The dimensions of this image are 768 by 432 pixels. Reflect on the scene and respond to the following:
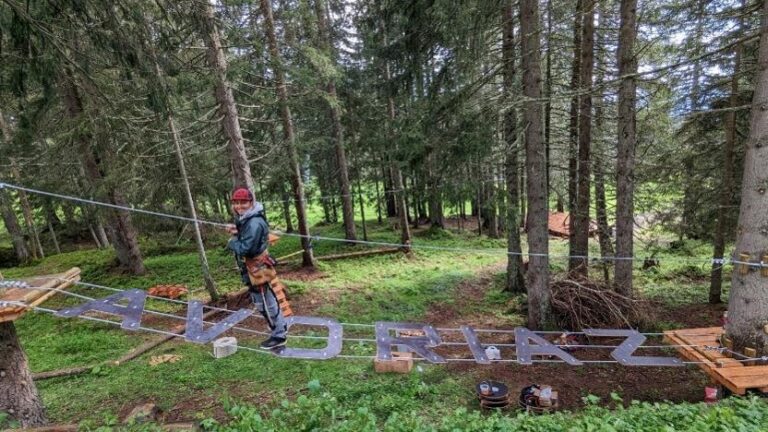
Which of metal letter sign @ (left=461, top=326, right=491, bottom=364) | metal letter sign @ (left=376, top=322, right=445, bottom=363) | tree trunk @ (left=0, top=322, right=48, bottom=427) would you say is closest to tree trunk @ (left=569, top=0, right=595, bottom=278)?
metal letter sign @ (left=461, top=326, right=491, bottom=364)

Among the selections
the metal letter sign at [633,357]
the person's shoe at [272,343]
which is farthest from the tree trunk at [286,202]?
the metal letter sign at [633,357]

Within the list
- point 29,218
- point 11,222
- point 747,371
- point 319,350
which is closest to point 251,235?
point 319,350

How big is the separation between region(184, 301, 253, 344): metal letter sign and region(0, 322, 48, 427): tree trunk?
2.14 metres

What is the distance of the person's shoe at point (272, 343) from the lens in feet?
14.0

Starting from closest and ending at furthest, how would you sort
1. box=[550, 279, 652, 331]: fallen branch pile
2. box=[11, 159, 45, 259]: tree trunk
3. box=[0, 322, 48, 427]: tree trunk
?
box=[0, 322, 48, 427]: tree trunk
box=[550, 279, 652, 331]: fallen branch pile
box=[11, 159, 45, 259]: tree trunk

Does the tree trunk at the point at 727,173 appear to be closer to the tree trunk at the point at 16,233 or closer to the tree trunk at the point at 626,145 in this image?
the tree trunk at the point at 626,145

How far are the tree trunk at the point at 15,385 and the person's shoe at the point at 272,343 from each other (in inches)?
119

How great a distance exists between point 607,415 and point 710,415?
88 cm

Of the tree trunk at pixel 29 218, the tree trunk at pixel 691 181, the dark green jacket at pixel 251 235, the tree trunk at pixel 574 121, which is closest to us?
the dark green jacket at pixel 251 235

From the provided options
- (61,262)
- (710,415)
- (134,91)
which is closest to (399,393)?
(710,415)

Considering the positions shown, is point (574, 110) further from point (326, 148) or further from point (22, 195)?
point (22, 195)

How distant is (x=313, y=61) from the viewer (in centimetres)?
949

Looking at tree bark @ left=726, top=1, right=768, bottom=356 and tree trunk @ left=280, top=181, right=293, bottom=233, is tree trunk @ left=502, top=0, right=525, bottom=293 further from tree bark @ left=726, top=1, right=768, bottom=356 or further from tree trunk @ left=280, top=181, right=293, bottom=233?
tree trunk @ left=280, top=181, right=293, bottom=233

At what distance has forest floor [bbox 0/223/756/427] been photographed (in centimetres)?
550
